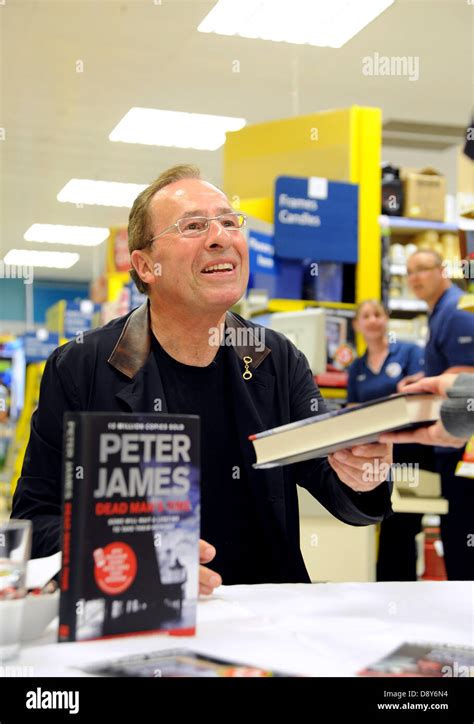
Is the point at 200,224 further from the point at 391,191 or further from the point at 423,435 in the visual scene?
the point at 391,191

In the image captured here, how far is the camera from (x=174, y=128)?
367 inches

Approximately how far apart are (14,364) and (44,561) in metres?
12.8

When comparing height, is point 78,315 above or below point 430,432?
above

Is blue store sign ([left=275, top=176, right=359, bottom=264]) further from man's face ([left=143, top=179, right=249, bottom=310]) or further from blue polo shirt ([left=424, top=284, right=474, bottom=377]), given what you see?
man's face ([left=143, top=179, right=249, bottom=310])

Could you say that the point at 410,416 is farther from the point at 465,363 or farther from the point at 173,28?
the point at 173,28

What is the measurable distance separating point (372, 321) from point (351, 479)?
11.5 ft

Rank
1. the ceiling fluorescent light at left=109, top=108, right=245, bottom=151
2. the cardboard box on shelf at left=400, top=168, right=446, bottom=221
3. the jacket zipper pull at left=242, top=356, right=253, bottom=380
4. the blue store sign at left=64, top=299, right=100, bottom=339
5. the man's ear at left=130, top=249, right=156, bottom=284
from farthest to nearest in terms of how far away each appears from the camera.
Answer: the blue store sign at left=64, top=299, right=100, bottom=339 < the ceiling fluorescent light at left=109, top=108, right=245, bottom=151 < the cardboard box on shelf at left=400, top=168, right=446, bottom=221 < the man's ear at left=130, top=249, right=156, bottom=284 < the jacket zipper pull at left=242, top=356, right=253, bottom=380

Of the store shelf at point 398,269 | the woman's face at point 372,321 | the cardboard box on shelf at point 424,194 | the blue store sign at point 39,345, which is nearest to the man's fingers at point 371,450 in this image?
the woman's face at point 372,321

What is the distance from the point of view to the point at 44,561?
141 cm

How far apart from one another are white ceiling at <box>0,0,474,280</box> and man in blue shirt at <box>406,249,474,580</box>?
3.17 meters

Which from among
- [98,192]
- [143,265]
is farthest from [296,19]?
[98,192]

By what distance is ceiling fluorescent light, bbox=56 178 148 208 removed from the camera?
463 inches

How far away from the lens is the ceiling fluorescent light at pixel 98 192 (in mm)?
11758

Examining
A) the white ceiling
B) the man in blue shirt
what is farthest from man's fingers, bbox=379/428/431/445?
the white ceiling
